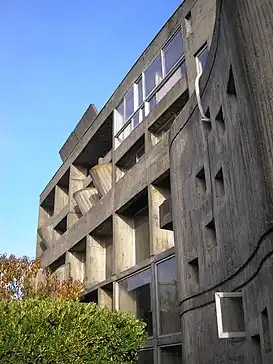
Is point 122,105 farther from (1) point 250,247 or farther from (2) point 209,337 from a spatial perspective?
(1) point 250,247

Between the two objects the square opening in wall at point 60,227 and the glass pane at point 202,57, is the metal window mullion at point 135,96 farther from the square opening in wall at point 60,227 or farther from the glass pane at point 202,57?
the square opening in wall at point 60,227

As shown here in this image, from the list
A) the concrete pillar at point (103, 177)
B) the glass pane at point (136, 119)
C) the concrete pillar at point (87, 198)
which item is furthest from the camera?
the concrete pillar at point (87, 198)

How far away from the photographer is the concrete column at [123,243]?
2105cm

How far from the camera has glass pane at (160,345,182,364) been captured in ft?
53.0

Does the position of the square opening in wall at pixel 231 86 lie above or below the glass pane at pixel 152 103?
below

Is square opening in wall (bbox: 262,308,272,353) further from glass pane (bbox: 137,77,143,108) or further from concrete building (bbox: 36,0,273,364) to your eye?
glass pane (bbox: 137,77,143,108)

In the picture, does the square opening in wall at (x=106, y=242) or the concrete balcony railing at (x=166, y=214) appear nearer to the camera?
the concrete balcony railing at (x=166, y=214)

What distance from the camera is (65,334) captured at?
1123 centimetres

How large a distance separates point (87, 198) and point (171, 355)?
11921 millimetres

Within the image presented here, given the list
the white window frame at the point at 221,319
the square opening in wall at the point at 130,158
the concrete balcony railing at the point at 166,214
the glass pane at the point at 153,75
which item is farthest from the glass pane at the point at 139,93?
the white window frame at the point at 221,319

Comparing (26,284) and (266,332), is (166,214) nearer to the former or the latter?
(266,332)

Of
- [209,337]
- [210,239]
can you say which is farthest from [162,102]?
[209,337]

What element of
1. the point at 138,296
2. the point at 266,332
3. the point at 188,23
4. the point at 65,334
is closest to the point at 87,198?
the point at 138,296

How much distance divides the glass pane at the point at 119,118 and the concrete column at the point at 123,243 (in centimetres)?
454
